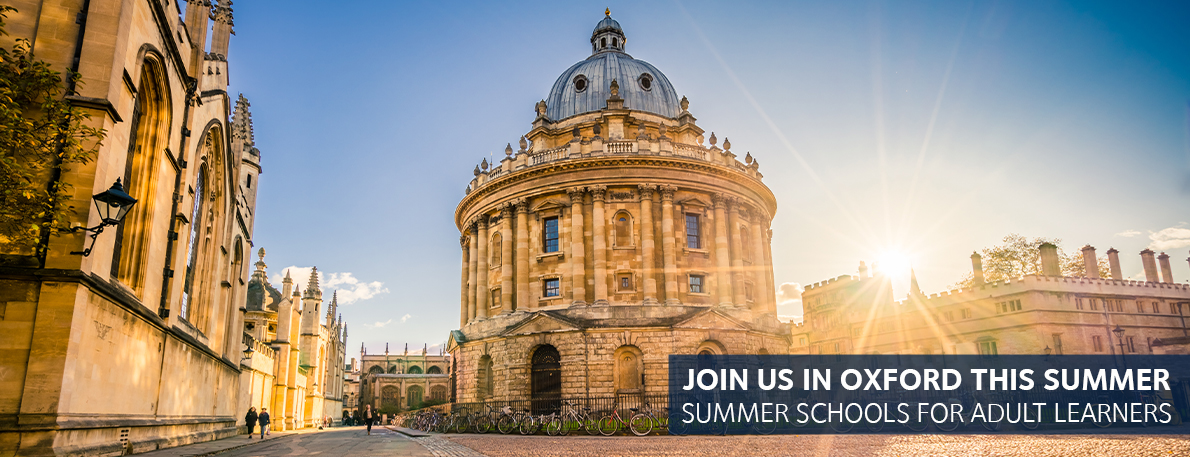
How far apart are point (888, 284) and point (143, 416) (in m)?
60.8

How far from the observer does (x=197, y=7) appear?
1742cm

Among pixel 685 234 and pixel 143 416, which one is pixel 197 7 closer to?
pixel 143 416

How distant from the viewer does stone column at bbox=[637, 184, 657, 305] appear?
34.7m

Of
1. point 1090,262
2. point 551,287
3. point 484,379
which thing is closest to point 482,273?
point 551,287

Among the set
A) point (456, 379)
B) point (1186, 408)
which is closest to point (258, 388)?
point (456, 379)

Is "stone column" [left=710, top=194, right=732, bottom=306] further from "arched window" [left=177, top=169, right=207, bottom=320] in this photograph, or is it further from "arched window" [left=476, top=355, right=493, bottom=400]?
"arched window" [left=177, top=169, right=207, bottom=320]

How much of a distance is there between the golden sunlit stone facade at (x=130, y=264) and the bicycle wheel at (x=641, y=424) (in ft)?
41.6

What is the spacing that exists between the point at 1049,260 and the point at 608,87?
1328 inches

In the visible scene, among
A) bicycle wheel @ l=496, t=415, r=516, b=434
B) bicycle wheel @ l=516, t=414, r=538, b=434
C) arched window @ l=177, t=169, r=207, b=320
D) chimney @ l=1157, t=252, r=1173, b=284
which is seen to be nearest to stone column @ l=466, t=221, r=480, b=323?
bicycle wheel @ l=496, t=415, r=516, b=434

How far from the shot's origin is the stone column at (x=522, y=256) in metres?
36.1

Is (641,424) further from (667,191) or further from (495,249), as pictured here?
(495,249)

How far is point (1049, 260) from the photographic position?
48.5 m

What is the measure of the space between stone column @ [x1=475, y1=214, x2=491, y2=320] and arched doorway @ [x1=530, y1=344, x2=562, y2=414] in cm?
567

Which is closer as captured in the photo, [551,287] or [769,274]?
[551,287]
